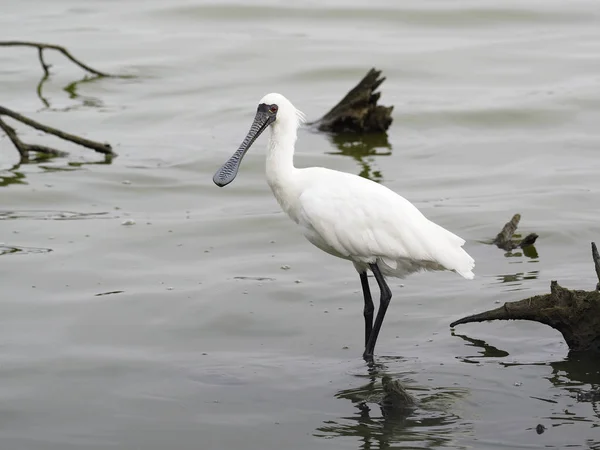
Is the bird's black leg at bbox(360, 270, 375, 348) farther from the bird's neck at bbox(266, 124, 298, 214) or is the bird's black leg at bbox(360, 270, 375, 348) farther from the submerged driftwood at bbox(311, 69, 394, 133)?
the submerged driftwood at bbox(311, 69, 394, 133)

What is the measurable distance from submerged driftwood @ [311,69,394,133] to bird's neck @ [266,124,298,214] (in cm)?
571

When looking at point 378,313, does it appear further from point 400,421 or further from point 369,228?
point 400,421

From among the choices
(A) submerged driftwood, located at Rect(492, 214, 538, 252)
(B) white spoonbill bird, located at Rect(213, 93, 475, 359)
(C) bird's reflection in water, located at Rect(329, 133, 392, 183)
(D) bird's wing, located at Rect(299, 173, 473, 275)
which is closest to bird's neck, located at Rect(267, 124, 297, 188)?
(B) white spoonbill bird, located at Rect(213, 93, 475, 359)

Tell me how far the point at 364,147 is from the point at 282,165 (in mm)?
5883

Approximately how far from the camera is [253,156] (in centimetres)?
1405

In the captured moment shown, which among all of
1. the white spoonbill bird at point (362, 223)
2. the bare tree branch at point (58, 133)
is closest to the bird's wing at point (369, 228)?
the white spoonbill bird at point (362, 223)

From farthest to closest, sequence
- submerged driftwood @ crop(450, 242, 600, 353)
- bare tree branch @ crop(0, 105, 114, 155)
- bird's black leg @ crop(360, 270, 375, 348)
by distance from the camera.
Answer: bare tree branch @ crop(0, 105, 114, 155), bird's black leg @ crop(360, 270, 375, 348), submerged driftwood @ crop(450, 242, 600, 353)

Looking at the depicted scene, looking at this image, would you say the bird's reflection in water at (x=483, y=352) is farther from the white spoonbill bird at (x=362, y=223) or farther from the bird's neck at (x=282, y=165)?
the bird's neck at (x=282, y=165)

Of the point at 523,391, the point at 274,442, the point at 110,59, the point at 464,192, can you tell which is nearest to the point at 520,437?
the point at 523,391

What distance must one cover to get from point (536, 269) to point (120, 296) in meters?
3.44

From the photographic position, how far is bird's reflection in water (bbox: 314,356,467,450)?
21.9ft

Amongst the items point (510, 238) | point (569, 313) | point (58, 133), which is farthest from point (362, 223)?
point (58, 133)

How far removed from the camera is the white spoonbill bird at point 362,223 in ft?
27.5

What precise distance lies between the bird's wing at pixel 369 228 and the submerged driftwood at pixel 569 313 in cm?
63
